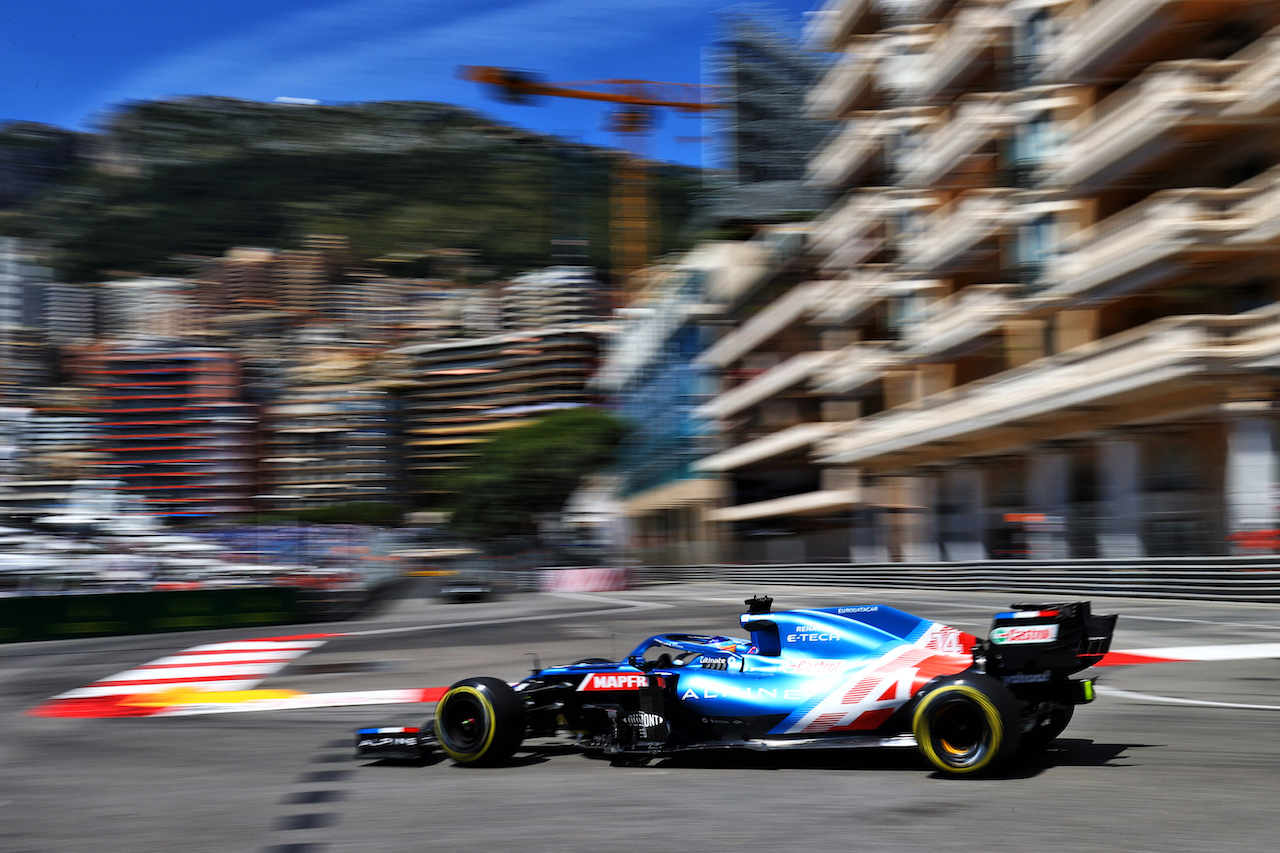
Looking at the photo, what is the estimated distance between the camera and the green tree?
317 feet

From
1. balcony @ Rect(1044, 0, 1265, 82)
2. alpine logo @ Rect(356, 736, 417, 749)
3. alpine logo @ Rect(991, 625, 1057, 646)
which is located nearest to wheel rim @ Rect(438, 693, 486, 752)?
alpine logo @ Rect(356, 736, 417, 749)

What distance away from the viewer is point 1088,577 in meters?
23.8

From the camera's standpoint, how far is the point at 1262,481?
22.6 meters

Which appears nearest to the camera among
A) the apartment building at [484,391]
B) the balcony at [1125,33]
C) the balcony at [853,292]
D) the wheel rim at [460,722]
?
the wheel rim at [460,722]

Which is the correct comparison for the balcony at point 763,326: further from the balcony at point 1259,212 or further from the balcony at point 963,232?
the balcony at point 1259,212

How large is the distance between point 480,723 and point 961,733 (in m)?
2.94

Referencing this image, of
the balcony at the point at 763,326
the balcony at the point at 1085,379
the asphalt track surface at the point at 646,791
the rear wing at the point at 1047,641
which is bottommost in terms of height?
the asphalt track surface at the point at 646,791

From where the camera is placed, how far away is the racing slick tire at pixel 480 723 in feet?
25.6

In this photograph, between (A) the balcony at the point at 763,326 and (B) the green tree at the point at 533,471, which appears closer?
(A) the balcony at the point at 763,326

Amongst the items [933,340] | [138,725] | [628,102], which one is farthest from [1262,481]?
[628,102]

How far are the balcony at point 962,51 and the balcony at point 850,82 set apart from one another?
14.6ft

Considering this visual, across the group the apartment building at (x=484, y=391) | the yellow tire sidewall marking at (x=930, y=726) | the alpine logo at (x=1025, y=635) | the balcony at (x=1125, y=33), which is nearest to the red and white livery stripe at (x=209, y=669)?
the yellow tire sidewall marking at (x=930, y=726)

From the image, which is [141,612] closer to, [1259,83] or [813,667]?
[813,667]

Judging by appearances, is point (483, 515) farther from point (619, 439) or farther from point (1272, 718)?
point (1272, 718)
